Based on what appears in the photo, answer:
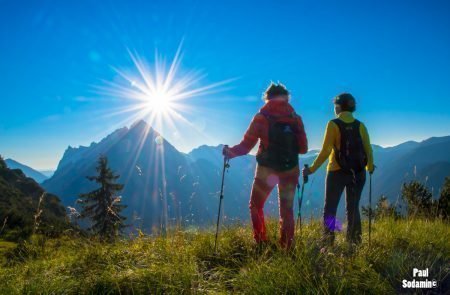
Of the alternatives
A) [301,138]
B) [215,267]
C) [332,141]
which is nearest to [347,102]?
[332,141]

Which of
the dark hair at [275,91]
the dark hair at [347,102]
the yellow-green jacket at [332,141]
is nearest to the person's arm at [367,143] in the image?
the yellow-green jacket at [332,141]

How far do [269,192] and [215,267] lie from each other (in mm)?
1957

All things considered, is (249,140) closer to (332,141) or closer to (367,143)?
(332,141)

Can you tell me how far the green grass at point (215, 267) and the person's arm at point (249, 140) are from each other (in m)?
1.51

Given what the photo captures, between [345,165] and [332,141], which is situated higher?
[332,141]

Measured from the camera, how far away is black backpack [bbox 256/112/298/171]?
19.9ft

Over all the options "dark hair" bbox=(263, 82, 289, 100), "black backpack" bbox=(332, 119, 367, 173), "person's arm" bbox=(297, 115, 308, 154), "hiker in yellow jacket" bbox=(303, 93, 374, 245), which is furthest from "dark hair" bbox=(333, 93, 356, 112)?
"dark hair" bbox=(263, 82, 289, 100)

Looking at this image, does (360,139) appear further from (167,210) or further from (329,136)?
(167,210)

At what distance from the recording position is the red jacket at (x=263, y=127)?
6113 mm

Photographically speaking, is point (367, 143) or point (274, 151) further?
point (367, 143)

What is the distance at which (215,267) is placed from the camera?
4.78 metres

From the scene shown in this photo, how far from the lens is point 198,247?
221 inches

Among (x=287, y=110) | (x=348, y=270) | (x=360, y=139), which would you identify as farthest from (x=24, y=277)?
(x=360, y=139)

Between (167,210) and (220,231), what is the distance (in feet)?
3.70
